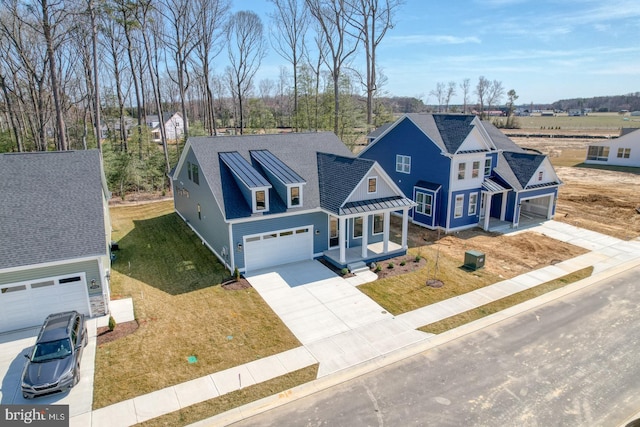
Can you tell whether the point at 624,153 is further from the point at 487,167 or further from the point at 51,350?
the point at 51,350

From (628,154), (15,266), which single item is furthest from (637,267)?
(628,154)

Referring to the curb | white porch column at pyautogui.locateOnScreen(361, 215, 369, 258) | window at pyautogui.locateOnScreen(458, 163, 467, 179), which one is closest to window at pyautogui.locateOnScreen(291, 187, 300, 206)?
white porch column at pyautogui.locateOnScreen(361, 215, 369, 258)

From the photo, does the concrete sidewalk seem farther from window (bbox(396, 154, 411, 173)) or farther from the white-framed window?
window (bbox(396, 154, 411, 173))

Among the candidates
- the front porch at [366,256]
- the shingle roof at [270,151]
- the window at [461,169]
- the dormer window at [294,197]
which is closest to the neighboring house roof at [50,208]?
the shingle roof at [270,151]

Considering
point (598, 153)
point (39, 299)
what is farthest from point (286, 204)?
point (598, 153)

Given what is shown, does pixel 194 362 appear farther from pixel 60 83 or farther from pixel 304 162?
pixel 60 83

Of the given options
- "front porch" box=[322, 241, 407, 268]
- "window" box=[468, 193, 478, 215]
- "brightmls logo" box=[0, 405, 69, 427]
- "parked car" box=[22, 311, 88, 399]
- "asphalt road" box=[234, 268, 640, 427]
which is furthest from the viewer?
"window" box=[468, 193, 478, 215]

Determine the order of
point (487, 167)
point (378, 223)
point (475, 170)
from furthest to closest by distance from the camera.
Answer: point (487, 167), point (475, 170), point (378, 223)
